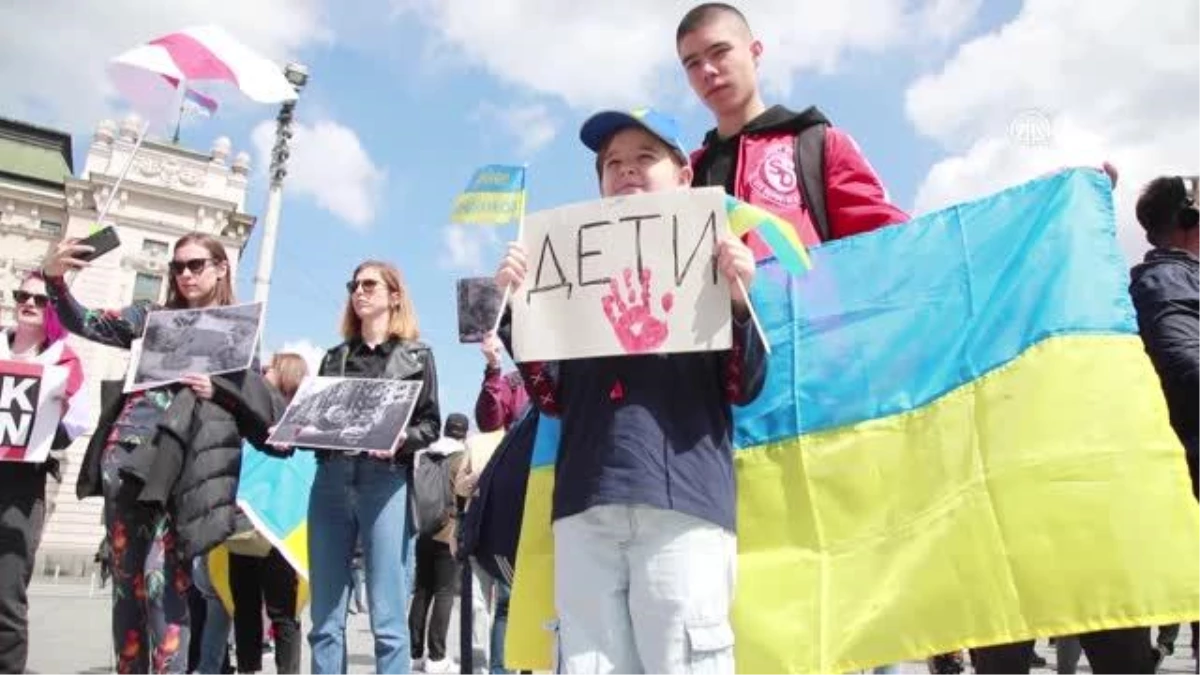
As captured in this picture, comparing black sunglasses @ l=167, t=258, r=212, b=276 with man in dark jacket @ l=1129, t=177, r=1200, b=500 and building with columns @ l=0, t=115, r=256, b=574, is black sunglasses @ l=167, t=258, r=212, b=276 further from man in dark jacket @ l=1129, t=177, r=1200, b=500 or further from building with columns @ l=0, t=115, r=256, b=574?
building with columns @ l=0, t=115, r=256, b=574

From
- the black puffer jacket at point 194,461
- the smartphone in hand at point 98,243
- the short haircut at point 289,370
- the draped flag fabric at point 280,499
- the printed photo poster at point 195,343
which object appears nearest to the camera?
the black puffer jacket at point 194,461

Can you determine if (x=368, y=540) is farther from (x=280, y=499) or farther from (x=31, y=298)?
(x=31, y=298)

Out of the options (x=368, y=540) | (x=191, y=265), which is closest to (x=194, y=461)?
(x=368, y=540)

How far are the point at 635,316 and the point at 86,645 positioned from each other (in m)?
6.58

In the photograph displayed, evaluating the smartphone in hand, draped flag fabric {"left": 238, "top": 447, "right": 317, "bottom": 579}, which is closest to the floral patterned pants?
the smartphone in hand

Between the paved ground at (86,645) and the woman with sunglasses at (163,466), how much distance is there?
2492 mm

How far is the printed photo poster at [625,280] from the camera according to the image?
87.7 inches

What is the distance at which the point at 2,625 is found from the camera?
401 cm

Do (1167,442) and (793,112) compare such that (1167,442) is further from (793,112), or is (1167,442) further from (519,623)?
(519,623)

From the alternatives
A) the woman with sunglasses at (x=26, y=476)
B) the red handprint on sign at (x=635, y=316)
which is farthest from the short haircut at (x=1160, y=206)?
the woman with sunglasses at (x=26, y=476)

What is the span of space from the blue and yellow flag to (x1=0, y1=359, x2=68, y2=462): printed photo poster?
2.79 metres

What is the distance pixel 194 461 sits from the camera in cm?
358

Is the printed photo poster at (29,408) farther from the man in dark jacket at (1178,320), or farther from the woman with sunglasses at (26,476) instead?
the man in dark jacket at (1178,320)

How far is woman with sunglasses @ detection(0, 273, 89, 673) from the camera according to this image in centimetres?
404
